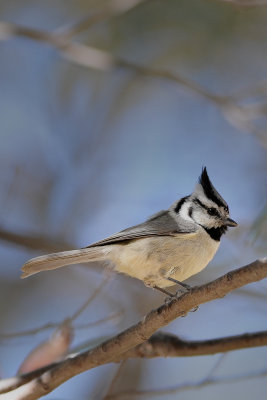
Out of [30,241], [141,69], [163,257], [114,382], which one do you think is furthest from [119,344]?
[141,69]

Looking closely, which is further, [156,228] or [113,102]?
[113,102]

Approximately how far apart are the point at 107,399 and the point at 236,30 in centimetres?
423

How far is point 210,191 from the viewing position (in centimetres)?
339

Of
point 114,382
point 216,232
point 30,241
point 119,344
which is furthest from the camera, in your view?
point 30,241

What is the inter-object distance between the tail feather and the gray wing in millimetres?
78

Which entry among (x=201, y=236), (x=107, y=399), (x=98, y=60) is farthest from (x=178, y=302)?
(x=98, y=60)

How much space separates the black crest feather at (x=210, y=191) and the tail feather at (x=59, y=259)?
2.48 feet

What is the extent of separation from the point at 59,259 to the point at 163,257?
589 mm

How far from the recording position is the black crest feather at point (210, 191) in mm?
3371

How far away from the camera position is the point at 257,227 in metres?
3.14

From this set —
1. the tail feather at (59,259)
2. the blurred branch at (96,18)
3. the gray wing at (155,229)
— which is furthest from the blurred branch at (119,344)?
the blurred branch at (96,18)

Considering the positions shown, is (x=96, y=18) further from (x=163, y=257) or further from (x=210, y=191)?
(x=163, y=257)

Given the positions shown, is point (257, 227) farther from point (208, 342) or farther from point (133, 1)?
point (133, 1)

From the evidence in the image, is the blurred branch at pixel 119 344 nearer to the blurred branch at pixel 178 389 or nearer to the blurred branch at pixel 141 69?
the blurred branch at pixel 178 389
